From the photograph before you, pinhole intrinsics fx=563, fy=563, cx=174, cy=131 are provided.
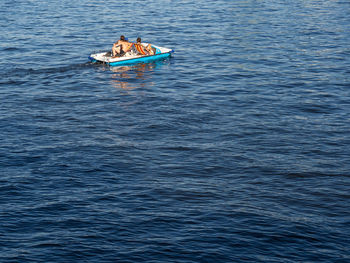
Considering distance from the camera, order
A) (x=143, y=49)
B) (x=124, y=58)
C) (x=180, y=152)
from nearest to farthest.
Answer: (x=180, y=152) < (x=124, y=58) < (x=143, y=49)

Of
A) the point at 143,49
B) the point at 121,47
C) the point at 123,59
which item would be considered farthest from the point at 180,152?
the point at 143,49

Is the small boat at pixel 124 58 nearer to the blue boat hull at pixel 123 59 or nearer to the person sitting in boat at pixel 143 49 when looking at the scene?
the blue boat hull at pixel 123 59

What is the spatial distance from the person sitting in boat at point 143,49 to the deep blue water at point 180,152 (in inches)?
46.6

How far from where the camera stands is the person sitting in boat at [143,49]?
1528 inches

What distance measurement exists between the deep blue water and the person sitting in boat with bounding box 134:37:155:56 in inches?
46.6

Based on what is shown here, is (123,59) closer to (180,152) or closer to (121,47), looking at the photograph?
(121,47)

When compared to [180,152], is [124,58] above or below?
above

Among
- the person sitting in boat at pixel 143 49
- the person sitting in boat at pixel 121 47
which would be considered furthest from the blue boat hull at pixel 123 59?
the person sitting in boat at pixel 121 47

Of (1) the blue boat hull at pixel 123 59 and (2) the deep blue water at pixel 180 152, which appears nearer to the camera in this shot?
(2) the deep blue water at pixel 180 152

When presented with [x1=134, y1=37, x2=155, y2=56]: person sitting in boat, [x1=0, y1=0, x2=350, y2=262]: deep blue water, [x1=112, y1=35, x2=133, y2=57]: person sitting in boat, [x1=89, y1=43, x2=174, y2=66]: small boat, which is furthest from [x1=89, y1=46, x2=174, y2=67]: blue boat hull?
[x1=0, y1=0, x2=350, y2=262]: deep blue water

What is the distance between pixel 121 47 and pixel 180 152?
15.3 m

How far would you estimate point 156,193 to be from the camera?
2156cm

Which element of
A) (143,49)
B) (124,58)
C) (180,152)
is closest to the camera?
(180,152)

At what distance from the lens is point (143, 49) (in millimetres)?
39406
